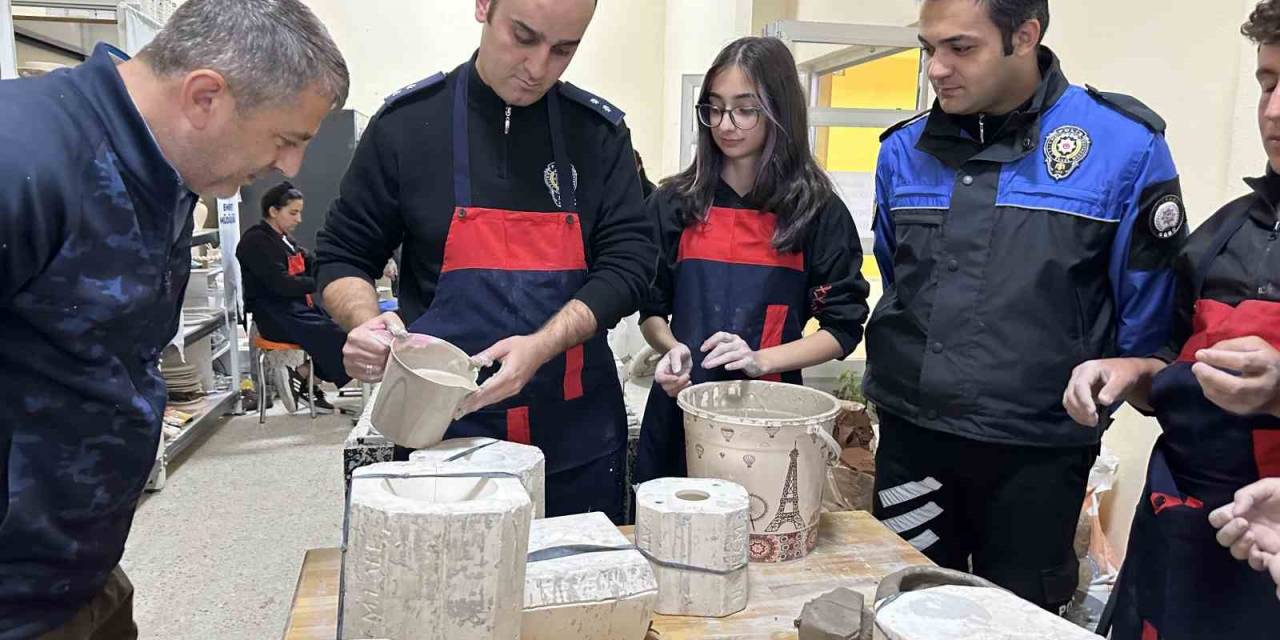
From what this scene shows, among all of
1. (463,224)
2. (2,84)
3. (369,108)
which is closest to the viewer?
(2,84)

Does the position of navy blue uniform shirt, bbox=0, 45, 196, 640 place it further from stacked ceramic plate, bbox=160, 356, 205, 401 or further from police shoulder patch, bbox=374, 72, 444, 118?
stacked ceramic plate, bbox=160, 356, 205, 401

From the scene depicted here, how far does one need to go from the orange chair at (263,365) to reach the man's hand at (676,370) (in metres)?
4.05

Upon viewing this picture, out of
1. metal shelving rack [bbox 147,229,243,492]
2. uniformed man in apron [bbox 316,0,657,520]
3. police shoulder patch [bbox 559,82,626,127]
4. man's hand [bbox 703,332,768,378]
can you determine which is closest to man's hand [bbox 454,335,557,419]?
uniformed man in apron [bbox 316,0,657,520]

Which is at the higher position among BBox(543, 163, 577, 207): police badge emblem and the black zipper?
the black zipper

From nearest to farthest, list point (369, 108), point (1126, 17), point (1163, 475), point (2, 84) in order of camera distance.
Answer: point (2, 84)
point (1163, 475)
point (1126, 17)
point (369, 108)

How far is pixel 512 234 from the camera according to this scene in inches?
61.1

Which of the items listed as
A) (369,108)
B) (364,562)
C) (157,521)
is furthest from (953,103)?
(369,108)

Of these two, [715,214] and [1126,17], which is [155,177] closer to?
[715,214]

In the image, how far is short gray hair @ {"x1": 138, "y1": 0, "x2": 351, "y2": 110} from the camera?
1.04 m

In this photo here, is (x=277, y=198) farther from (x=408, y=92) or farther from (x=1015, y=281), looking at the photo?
(x=1015, y=281)

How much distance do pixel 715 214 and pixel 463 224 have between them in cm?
62

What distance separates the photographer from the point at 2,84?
0.94 metres

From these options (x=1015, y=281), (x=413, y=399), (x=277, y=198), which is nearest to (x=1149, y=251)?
(x=1015, y=281)

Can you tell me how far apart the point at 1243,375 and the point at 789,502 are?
0.66 m
